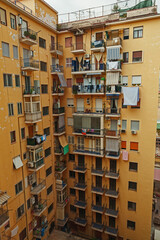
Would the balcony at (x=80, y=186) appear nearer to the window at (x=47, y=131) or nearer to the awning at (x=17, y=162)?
the window at (x=47, y=131)

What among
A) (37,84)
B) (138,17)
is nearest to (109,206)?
(37,84)

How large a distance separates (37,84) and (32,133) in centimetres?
538

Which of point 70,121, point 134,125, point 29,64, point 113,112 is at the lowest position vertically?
point 134,125

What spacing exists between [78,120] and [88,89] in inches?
162

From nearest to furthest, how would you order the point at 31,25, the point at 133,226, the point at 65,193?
1. the point at 31,25
2. the point at 133,226
3. the point at 65,193

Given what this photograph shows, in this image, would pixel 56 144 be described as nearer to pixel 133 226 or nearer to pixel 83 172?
pixel 83 172

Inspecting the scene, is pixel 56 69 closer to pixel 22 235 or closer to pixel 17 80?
pixel 17 80

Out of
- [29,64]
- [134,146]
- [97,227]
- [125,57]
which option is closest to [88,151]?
[134,146]

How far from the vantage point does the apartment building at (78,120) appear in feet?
55.4

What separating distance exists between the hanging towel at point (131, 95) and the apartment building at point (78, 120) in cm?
11

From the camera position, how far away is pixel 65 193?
25344 millimetres

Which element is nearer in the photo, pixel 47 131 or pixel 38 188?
pixel 38 188

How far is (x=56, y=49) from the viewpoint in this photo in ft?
75.7

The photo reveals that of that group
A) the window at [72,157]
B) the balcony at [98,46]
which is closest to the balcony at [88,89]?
the balcony at [98,46]
